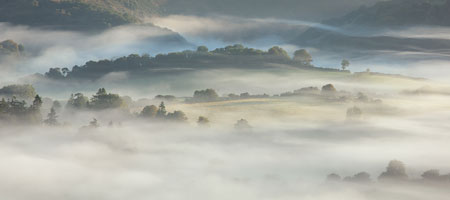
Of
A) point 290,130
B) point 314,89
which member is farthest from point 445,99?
point 290,130

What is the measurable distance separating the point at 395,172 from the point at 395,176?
3.87 m

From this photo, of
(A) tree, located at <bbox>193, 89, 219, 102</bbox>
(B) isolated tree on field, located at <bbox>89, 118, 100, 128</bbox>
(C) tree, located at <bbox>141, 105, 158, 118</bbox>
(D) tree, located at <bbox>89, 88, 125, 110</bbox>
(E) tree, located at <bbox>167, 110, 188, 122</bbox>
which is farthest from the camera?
(A) tree, located at <bbox>193, 89, 219, 102</bbox>

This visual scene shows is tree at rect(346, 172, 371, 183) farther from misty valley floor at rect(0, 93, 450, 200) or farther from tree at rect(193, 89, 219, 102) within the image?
tree at rect(193, 89, 219, 102)

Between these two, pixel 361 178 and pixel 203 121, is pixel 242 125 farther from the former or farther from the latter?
pixel 361 178

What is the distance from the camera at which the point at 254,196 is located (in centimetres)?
10825

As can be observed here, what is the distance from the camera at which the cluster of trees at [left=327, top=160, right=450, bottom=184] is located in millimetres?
98537

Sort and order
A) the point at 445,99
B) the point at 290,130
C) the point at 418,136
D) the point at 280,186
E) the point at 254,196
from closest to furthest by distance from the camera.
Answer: the point at 254,196
the point at 280,186
the point at 290,130
the point at 418,136
the point at 445,99

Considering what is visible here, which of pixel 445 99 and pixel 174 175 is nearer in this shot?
pixel 174 175

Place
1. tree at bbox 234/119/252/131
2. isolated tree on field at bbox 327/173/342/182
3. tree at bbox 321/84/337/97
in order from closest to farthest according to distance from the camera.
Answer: isolated tree on field at bbox 327/173/342/182 < tree at bbox 234/119/252/131 < tree at bbox 321/84/337/97

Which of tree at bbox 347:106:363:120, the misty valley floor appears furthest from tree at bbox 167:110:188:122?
tree at bbox 347:106:363:120

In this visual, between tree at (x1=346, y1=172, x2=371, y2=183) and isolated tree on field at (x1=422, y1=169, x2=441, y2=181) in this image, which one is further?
tree at (x1=346, y1=172, x2=371, y2=183)

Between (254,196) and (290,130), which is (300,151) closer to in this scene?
(290,130)

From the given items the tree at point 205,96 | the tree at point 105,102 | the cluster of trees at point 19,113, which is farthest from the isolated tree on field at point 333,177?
the cluster of trees at point 19,113

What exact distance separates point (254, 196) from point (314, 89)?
79.2 m
